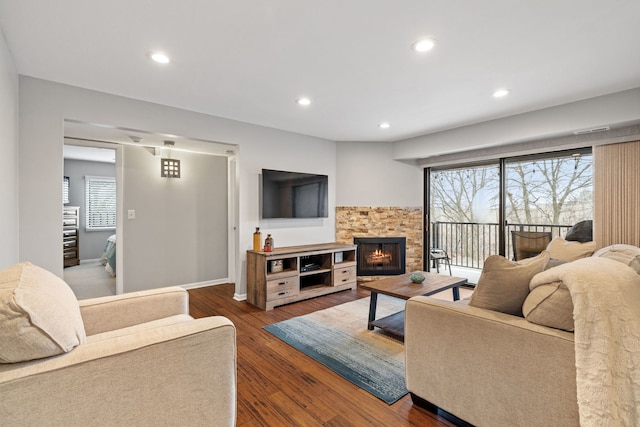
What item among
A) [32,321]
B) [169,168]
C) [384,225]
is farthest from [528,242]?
[169,168]

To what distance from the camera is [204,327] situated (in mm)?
1246

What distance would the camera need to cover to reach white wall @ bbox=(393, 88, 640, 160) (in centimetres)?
290

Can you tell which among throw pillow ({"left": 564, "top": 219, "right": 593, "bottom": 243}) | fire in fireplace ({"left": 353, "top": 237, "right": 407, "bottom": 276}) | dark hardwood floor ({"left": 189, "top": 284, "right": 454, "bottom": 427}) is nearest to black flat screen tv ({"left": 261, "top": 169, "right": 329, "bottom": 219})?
fire in fireplace ({"left": 353, "top": 237, "right": 407, "bottom": 276})

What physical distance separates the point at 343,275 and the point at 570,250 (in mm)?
2569

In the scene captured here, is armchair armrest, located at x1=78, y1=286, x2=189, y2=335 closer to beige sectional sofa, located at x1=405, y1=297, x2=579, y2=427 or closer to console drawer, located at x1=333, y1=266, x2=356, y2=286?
beige sectional sofa, located at x1=405, y1=297, x2=579, y2=427

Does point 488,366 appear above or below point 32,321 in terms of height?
below

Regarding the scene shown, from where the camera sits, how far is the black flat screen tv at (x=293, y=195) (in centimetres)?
399

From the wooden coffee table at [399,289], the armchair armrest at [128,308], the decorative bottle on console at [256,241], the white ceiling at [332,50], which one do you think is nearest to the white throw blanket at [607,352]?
the wooden coffee table at [399,289]

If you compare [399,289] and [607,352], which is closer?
[607,352]

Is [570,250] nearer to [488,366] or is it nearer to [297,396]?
[488,366]

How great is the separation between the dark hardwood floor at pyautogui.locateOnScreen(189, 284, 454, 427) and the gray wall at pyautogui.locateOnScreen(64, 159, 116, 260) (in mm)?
5788

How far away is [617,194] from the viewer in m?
3.12

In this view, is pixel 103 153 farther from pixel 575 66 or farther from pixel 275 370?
pixel 575 66

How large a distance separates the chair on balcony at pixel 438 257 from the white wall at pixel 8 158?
5084 millimetres
